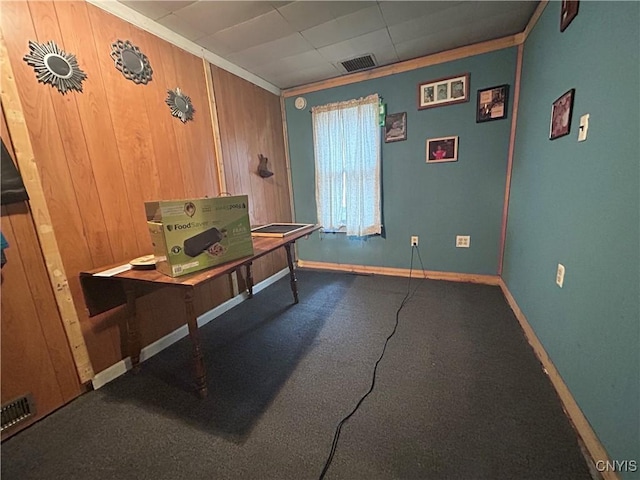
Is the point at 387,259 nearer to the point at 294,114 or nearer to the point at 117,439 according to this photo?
the point at 294,114

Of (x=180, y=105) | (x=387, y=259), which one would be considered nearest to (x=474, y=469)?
(x=387, y=259)

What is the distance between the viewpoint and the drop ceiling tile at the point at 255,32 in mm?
1882

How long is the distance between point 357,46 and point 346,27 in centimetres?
32

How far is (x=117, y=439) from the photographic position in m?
1.24

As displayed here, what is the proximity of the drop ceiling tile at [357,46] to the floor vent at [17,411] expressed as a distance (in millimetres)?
3026

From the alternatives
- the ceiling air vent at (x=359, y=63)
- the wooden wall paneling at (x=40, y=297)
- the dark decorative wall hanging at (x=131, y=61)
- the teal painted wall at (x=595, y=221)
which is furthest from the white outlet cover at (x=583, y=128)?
the wooden wall paneling at (x=40, y=297)

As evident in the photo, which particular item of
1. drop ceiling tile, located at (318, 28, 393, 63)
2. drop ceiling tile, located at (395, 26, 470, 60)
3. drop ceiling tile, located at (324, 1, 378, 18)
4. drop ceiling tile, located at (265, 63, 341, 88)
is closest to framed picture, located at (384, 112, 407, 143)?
drop ceiling tile, located at (395, 26, 470, 60)

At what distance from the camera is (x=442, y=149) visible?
2.66 m

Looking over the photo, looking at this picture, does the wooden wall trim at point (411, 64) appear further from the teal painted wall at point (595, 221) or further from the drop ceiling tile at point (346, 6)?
the drop ceiling tile at point (346, 6)

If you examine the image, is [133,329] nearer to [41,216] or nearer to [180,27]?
[41,216]

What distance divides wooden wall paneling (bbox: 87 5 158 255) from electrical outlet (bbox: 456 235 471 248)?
278 centimetres

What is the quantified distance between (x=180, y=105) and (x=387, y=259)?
2515 millimetres

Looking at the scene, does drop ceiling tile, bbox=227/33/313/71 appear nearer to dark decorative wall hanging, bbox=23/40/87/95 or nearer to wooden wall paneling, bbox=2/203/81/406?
dark decorative wall hanging, bbox=23/40/87/95

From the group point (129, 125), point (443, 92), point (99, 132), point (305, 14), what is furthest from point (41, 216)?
point (443, 92)
